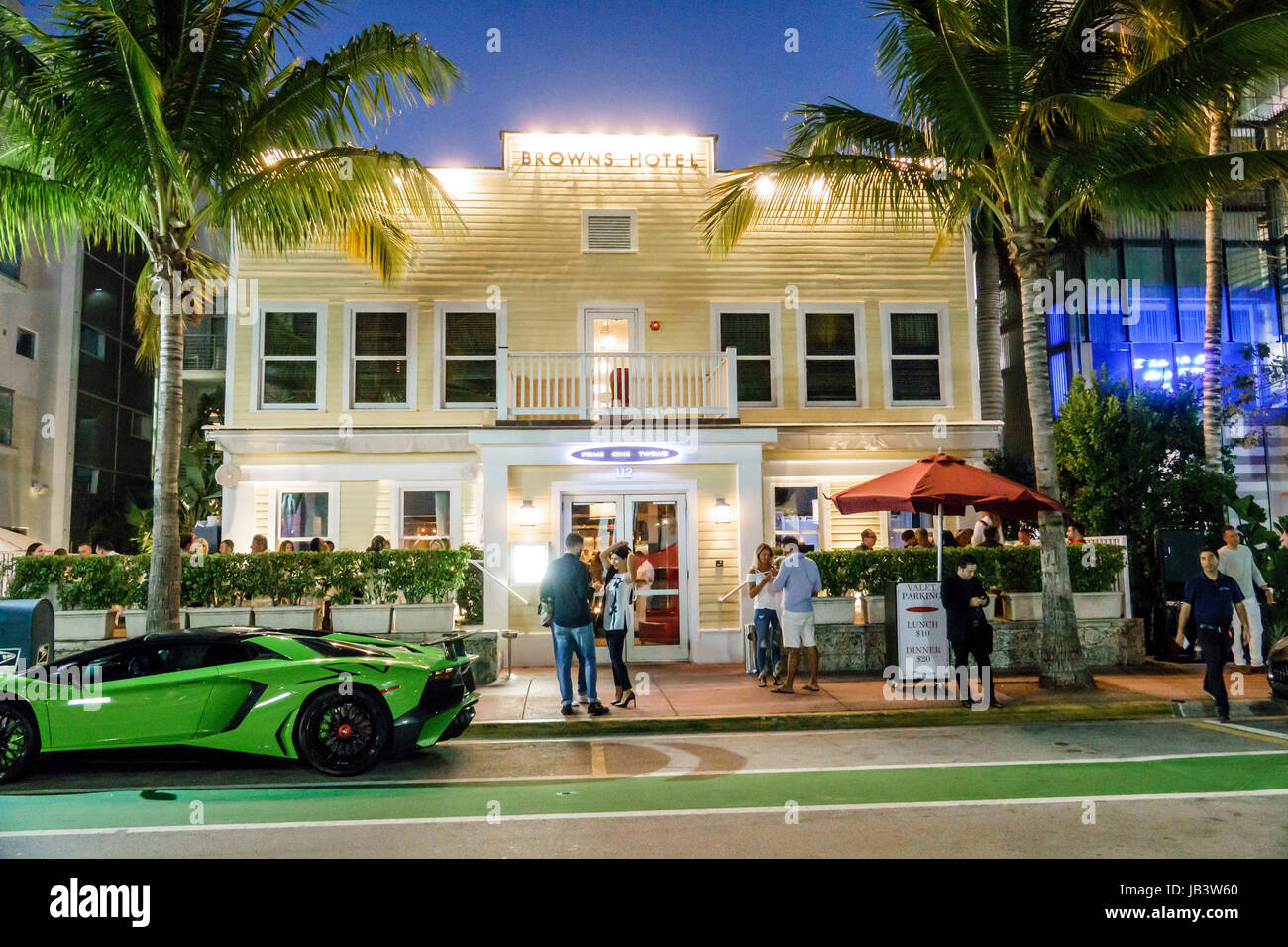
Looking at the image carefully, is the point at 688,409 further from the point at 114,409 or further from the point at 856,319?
the point at 114,409

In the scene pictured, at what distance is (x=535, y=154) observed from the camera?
677 inches

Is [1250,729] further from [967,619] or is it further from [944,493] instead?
[944,493]

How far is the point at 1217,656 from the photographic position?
31.9 ft

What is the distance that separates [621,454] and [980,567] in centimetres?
566

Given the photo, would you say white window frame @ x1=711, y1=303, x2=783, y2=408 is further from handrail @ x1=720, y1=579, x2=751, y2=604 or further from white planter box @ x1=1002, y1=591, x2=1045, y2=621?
white planter box @ x1=1002, y1=591, x2=1045, y2=621

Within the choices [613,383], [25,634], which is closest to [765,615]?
[613,383]

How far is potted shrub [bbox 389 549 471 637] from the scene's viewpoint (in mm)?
12430

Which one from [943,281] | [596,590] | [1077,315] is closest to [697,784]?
[596,590]

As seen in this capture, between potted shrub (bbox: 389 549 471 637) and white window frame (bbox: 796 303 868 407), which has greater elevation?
white window frame (bbox: 796 303 868 407)

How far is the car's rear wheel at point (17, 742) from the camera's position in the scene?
736cm

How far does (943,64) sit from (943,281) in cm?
741

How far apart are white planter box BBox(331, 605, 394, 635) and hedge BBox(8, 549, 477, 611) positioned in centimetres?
32

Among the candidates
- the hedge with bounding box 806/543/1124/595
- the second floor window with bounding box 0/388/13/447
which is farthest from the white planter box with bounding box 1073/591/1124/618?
the second floor window with bounding box 0/388/13/447
